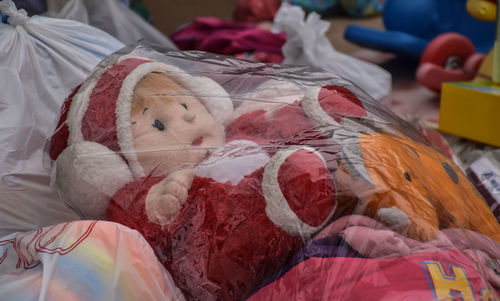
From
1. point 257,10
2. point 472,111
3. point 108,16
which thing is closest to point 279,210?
point 472,111

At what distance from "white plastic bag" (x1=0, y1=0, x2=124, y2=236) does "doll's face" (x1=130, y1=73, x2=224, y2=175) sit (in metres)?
0.15

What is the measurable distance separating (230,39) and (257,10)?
1.82ft

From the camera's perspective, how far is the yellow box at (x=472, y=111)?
1062mm

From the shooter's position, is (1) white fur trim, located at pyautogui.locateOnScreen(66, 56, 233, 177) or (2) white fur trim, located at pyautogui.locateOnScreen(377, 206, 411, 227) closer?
(2) white fur trim, located at pyautogui.locateOnScreen(377, 206, 411, 227)

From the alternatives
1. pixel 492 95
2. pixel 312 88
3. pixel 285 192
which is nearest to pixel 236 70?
pixel 312 88

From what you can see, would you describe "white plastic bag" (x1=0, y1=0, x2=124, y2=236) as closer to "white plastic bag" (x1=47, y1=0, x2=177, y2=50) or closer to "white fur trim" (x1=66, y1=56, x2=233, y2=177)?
"white fur trim" (x1=66, y1=56, x2=233, y2=177)

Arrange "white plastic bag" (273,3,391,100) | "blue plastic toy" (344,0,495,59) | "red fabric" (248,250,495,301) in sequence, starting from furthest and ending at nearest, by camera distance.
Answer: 1. "blue plastic toy" (344,0,495,59)
2. "white plastic bag" (273,3,391,100)
3. "red fabric" (248,250,495,301)

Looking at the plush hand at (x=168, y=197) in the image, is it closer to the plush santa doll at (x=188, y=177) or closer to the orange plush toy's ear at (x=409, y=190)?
the plush santa doll at (x=188, y=177)

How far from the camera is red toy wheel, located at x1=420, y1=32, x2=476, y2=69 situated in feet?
5.26

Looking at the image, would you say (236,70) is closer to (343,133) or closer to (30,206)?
(343,133)

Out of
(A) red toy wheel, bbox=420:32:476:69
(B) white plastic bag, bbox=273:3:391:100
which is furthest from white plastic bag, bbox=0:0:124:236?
(A) red toy wheel, bbox=420:32:476:69

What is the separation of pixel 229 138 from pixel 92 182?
0.58 feet

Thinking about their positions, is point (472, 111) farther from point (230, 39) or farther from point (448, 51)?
point (230, 39)

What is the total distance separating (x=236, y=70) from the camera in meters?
0.72
